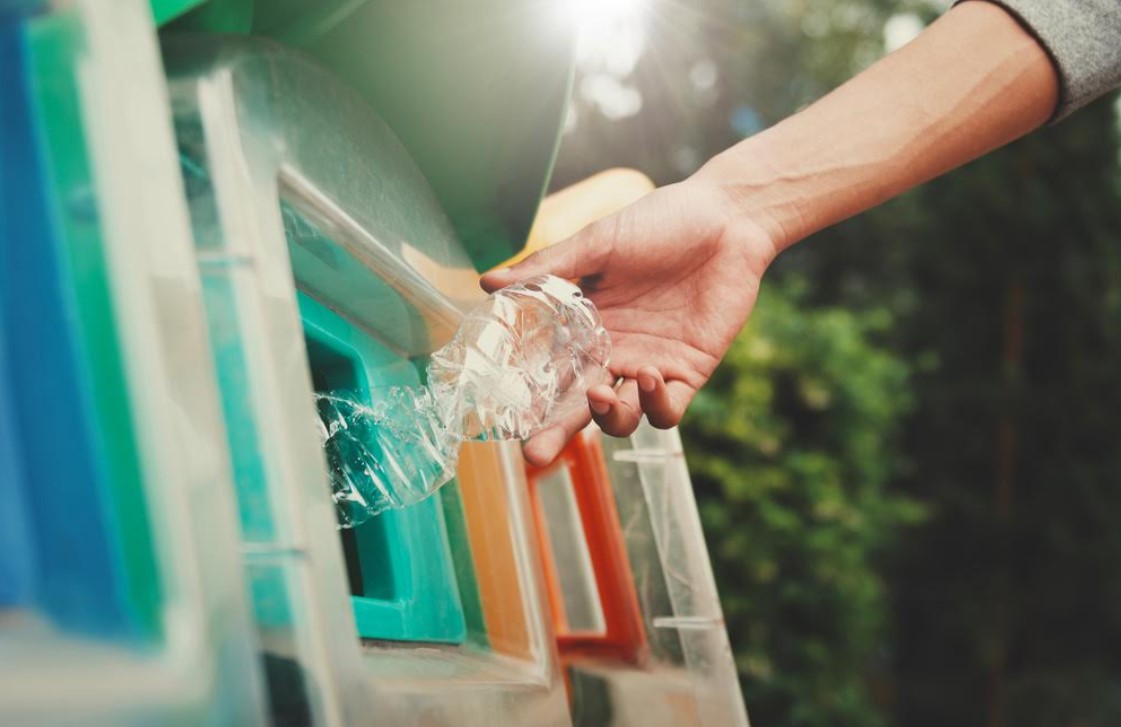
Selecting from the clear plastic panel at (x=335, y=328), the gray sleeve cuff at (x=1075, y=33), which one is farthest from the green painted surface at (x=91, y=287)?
the gray sleeve cuff at (x=1075, y=33)

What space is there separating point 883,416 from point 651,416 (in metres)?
5.67

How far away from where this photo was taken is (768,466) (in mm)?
5695

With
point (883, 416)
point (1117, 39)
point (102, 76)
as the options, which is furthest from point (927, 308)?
point (102, 76)

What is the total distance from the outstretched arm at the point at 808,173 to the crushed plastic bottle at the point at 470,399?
3.3 inches

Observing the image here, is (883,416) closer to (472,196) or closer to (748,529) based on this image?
(748,529)

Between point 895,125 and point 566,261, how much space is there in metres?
0.55

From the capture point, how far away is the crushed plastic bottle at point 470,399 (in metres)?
1.23

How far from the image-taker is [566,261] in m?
1.37

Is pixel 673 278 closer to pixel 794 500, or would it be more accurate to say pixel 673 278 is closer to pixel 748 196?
pixel 748 196

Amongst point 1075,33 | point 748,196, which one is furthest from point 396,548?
point 1075,33

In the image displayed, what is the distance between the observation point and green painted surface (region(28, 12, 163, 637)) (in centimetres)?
54

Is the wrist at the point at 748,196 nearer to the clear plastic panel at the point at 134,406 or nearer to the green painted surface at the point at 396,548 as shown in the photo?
the green painted surface at the point at 396,548

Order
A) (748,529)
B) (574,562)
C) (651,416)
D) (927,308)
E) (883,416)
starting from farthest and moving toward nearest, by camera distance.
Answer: (927,308), (883,416), (748,529), (574,562), (651,416)

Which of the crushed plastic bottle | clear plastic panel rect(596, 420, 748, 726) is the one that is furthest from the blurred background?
the crushed plastic bottle
